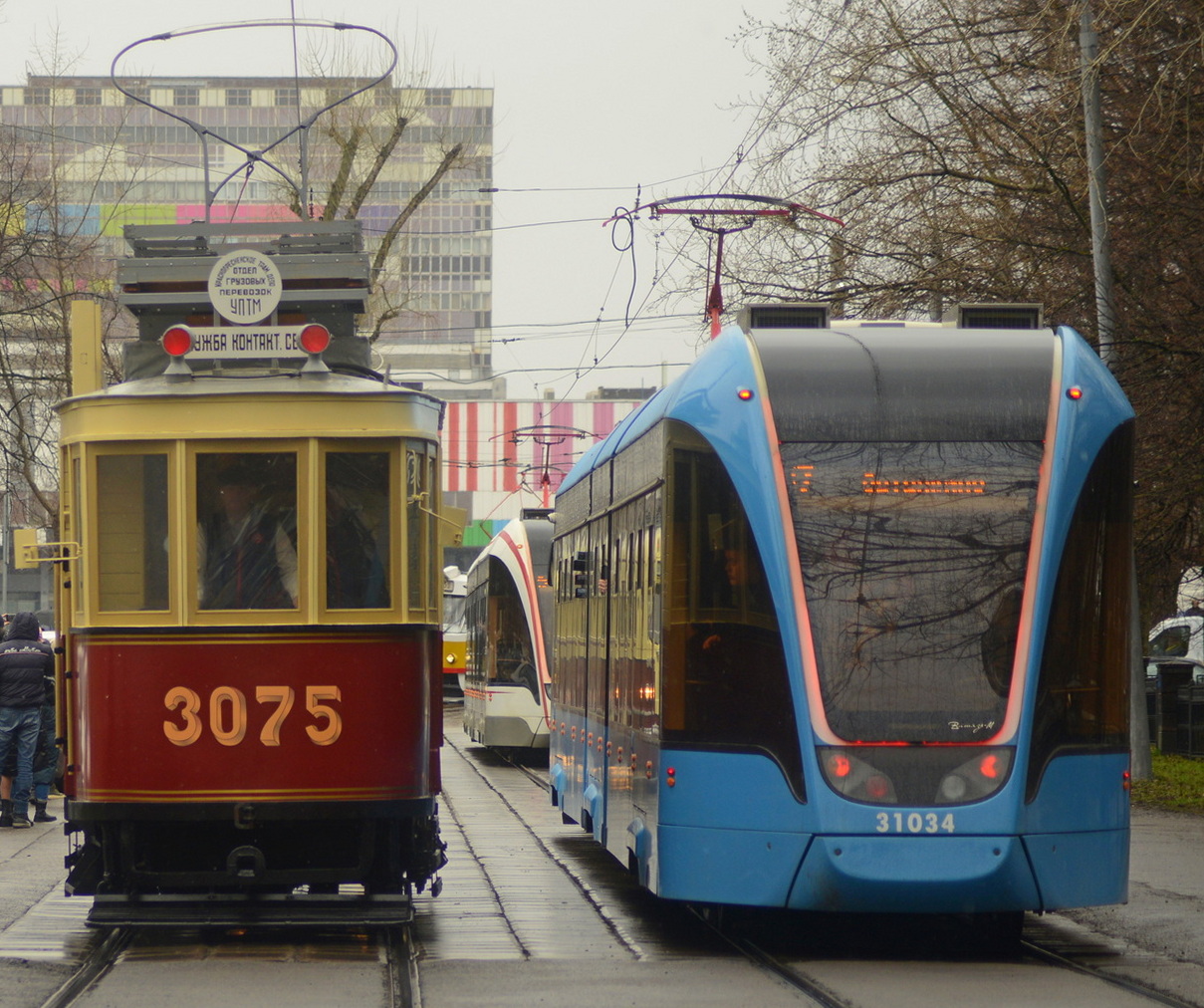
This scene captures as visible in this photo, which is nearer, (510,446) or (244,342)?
(244,342)

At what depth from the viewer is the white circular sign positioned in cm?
991

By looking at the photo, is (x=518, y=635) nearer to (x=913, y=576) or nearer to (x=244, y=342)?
Result: (x=244, y=342)

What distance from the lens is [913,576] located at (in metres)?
8.74

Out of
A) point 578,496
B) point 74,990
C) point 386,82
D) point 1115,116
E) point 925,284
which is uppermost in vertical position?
point 386,82

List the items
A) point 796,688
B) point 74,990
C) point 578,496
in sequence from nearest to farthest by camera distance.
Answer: point 74,990, point 796,688, point 578,496

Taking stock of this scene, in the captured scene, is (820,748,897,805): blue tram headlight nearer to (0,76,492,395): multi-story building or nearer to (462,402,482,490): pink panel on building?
(0,76,492,395): multi-story building

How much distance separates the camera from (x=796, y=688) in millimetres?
8648

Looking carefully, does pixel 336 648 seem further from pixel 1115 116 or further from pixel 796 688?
pixel 1115 116

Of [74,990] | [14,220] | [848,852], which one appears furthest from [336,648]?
[14,220]

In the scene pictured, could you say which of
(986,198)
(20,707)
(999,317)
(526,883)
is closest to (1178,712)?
(986,198)

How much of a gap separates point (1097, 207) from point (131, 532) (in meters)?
10.7

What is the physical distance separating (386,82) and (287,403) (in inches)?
1108

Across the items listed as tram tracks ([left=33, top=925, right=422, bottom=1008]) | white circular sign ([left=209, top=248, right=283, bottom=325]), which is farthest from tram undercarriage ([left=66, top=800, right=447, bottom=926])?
white circular sign ([left=209, top=248, right=283, bottom=325])

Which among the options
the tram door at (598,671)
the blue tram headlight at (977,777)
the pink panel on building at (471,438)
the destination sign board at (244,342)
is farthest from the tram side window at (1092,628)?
the pink panel on building at (471,438)
